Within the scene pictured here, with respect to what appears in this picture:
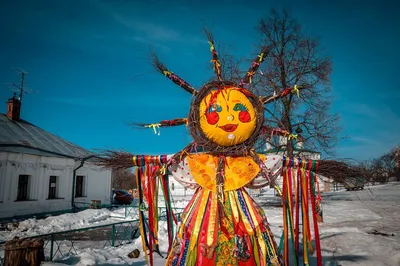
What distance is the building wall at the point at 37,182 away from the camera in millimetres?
13648

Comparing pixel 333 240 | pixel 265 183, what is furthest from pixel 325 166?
pixel 333 240

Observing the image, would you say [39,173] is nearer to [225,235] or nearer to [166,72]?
[166,72]

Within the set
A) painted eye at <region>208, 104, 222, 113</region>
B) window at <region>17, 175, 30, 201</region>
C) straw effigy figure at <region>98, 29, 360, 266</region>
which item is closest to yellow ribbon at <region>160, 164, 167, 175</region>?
straw effigy figure at <region>98, 29, 360, 266</region>

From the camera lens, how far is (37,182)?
50.3ft

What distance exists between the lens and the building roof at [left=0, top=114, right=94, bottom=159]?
14781mm

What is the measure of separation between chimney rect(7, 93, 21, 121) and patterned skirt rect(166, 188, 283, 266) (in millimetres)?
18939

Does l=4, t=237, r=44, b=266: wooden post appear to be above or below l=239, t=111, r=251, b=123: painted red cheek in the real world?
below

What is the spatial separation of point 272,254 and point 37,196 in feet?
50.1

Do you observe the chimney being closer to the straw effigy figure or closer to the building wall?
the building wall

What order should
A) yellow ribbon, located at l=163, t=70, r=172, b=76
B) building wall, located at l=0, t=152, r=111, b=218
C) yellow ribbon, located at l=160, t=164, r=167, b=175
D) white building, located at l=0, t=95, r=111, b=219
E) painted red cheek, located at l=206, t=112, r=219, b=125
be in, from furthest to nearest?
1. white building, located at l=0, t=95, r=111, b=219
2. building wall, located at l=0, t=152, r=111, b=218
3. yellow ribbon, located at l=163, t=70, r=172, b=76
4. yellow ribbon, located at l=160, t=164, r=167, b=175
5. painted red cheek, located at l=206, t=112, r=219, b=125

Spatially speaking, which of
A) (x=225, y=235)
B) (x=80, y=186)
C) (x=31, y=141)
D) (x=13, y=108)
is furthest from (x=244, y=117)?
(x=13, y=108)

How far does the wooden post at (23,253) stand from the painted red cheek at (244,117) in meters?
3.62

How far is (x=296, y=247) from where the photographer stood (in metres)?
3.63

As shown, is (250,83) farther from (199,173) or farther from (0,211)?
(0,211)
